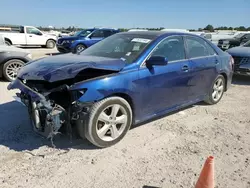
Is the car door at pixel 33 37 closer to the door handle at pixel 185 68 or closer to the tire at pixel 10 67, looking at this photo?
the tire at pixel 10 67

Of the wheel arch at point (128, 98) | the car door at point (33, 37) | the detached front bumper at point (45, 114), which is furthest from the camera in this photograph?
the car door at point (33, 37)

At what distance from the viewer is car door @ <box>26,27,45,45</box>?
18531 mm

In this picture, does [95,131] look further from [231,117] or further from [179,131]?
[231,117]

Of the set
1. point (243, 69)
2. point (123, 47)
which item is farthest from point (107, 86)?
point (243, 69)

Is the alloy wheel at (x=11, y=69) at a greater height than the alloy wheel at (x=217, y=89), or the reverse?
the alloy wheel at (x=11, y=69)

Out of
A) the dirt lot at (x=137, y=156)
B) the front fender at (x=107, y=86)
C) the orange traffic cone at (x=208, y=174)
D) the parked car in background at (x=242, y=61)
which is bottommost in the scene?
the dirt lot at (x=137, y=156)

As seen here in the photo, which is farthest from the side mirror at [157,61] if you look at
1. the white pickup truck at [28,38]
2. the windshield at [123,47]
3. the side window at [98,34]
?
the white pickup truck at [28,38]

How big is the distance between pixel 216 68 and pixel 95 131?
3.18 metres

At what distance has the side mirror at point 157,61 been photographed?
3.79m

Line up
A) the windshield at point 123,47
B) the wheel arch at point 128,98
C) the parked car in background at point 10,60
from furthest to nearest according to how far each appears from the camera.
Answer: the parked car in background at point 10,60
the windshield at point 123,47
the wheel arch at point 128,98

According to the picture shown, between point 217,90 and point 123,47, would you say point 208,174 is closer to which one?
point 123,47

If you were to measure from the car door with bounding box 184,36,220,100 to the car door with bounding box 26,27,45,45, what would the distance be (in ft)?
52.6

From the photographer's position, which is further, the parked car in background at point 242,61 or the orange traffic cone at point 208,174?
the parked car in background at point 242,61

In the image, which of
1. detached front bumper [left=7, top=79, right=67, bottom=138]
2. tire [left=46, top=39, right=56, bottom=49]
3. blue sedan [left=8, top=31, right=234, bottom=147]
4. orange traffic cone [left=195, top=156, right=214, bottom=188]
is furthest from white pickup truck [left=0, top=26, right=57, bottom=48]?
orange traffic cone [left=195, top=156, right=214, bottom=188]
